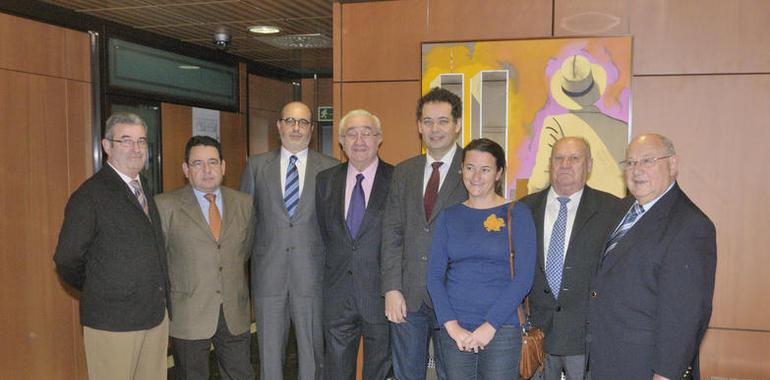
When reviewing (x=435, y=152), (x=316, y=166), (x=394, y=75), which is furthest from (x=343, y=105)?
(x=435, y=152)

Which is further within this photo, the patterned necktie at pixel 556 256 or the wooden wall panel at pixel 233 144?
the wooden wall panel at pixel 233 144

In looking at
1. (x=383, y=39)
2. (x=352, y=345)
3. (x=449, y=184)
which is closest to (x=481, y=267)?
(x=449, y=184)

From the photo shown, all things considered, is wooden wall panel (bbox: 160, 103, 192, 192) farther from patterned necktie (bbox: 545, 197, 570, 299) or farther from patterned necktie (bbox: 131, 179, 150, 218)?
patterned necktie (bbox: 545, 197, 570, 299)

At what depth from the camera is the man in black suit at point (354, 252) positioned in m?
3.30

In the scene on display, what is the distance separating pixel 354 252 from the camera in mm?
3305

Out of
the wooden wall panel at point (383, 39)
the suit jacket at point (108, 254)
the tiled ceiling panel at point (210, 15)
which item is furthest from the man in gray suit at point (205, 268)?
the tiled ceiling panel at point (210, 15)

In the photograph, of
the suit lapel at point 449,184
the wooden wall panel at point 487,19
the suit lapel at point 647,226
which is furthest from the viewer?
the wooden wall panel at point 487,19

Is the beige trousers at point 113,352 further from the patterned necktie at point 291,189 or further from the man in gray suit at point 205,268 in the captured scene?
the patterned necktie at point 291,189

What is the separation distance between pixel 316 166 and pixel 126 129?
114cm

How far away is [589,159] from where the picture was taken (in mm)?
3000

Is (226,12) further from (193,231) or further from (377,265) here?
(377,265)

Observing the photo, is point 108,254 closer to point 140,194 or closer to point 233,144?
point 140,194

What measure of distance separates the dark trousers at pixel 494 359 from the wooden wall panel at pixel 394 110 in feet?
6.01

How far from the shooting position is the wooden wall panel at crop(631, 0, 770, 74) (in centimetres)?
367
